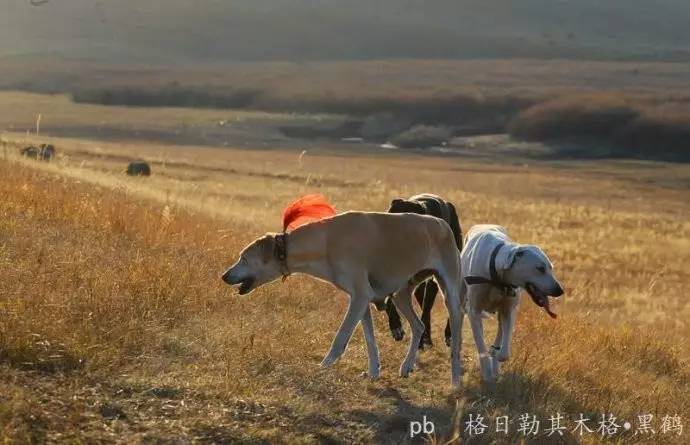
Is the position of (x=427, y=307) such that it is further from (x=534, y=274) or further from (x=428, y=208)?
(x=534, y=274)

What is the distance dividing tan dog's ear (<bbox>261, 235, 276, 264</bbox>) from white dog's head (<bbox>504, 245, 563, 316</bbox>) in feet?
7.27

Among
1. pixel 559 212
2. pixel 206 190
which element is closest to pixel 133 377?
pixel 206 190

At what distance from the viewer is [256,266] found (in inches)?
328

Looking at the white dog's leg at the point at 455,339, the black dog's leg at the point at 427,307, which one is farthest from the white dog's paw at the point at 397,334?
the white dog's leg at the point at 455,339

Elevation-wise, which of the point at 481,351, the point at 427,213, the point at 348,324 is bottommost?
the point at 481,351

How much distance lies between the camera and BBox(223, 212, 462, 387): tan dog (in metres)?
8.25

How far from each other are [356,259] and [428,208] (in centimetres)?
253

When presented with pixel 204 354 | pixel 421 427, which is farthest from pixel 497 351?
pixel 204 354

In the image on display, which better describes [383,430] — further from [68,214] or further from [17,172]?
[17,172]

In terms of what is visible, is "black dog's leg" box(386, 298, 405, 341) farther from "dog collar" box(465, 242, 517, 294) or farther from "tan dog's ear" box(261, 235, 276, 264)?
"tan dog's ear" box(261, 235, 276, 264)

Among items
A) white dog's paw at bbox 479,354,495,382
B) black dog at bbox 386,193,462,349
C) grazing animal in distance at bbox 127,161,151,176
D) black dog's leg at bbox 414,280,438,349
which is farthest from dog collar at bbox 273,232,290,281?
Result: grazing animal in distance at bbox 127,161,151,176

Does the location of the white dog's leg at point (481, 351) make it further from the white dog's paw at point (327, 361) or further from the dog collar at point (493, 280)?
the white dog's paw at point (327, 361)

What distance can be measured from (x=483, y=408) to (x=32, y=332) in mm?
3267

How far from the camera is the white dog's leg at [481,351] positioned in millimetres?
9078
